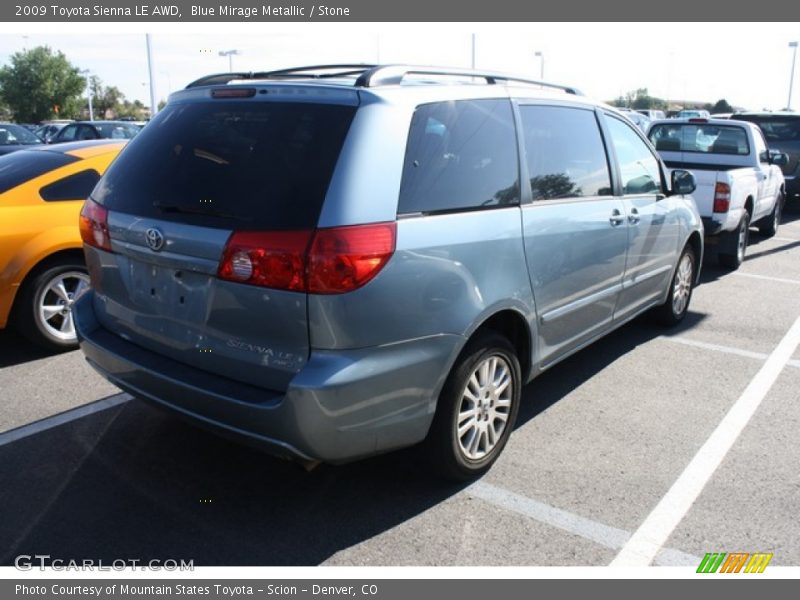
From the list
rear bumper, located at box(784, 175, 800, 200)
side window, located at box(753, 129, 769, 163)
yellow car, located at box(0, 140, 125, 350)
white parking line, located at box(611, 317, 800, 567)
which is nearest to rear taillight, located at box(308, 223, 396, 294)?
white parking line, located at box(611, 317, 800, 567)

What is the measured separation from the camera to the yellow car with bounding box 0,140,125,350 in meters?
4.98

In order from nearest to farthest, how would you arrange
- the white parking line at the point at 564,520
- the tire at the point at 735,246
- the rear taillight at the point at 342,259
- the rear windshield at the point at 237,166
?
the rear taillight at the point at 342,259 < the rear windshield at the point at 237,166 < the white parking line at the point at 564,520 < the tire at the point at 735,246

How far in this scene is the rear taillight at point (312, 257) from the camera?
2.68 metres

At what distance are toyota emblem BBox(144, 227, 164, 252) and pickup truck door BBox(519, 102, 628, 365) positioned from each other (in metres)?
1.74

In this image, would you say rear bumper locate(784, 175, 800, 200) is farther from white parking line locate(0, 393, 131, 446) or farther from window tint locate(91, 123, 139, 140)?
window tint locate(91, 123, 139, 140)

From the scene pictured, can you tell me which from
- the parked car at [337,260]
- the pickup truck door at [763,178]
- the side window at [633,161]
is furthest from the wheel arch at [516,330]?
the pickup truck door at [763,178]

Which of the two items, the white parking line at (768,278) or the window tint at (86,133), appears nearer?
the white parking line at (768,278)

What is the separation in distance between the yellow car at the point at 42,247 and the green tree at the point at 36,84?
59317 mm

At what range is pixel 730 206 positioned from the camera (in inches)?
308

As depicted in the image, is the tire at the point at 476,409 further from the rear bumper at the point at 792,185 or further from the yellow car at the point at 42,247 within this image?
the rear bumper at the point at 792,185

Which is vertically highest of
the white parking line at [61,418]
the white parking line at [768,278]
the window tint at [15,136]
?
the window tint at [15,136]

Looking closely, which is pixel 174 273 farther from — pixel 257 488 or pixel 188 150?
pixel 257 488

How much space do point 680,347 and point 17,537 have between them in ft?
15.6

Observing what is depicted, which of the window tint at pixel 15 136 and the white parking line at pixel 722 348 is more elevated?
the window tint at pixel 15 136
